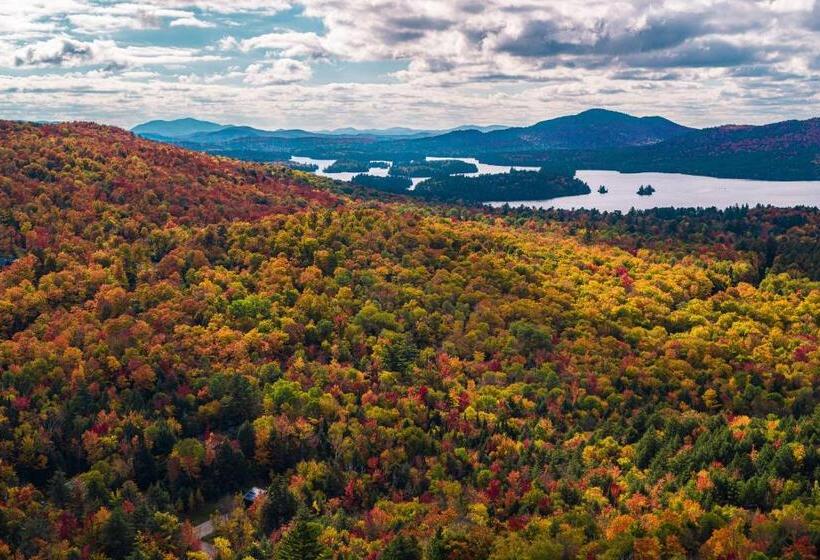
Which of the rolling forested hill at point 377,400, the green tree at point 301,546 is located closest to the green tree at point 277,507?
the rolling forested hill at point 377,400

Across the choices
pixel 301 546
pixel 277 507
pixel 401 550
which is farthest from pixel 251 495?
pixel 401 550

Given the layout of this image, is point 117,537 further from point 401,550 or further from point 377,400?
point 377,400

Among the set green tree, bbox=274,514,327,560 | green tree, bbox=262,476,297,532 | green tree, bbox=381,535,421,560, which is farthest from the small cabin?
green tree, bbox=381,535,421,560

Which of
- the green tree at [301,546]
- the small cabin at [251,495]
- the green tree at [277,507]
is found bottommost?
the small cabin at [251,495]

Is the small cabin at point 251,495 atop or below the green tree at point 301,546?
below

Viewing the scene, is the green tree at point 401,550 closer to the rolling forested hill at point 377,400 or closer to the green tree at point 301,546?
the rolling forested hill at point 377,400

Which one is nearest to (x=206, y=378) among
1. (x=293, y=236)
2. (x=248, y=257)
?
(x=248, y=257)
